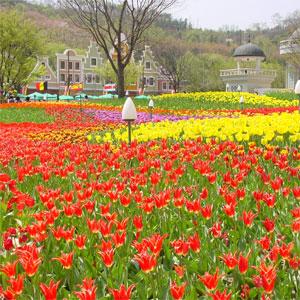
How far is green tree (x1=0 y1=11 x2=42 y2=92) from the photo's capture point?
107 ft

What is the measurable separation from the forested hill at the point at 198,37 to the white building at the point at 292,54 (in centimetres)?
2731

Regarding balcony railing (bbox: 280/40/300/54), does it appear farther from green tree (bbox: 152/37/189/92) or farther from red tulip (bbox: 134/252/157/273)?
red tulip (bbox: 134/252/157/273)

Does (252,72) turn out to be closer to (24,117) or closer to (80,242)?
(24,117)

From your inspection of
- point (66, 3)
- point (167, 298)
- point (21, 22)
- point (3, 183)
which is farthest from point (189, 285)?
point (21, 22)

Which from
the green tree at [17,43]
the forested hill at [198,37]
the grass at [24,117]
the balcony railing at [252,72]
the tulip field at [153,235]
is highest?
the forested hill at [198,37]

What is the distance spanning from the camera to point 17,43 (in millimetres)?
33188

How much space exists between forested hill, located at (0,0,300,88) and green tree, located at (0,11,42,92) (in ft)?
137

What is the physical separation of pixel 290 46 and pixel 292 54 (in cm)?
73

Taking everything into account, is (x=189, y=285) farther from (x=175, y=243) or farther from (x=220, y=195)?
(x=220, y=195)

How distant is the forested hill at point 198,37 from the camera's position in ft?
281

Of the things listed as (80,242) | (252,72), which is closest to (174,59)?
(252,72)

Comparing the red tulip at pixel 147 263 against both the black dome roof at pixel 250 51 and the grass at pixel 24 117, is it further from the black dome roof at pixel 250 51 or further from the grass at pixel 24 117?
the black dome roof at pixel 250 51

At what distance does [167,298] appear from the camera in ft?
7.30

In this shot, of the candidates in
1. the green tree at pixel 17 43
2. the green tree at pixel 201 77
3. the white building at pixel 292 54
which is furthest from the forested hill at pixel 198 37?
the green tree at pixel 17 43
